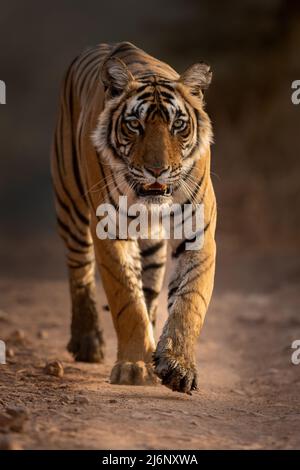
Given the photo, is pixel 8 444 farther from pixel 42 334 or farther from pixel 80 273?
pixel 42 334

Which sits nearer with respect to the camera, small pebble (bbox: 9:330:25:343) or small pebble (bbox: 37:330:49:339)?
small pebble (bbox: 9:330:25:343)

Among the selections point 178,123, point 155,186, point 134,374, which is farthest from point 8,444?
point 178,123

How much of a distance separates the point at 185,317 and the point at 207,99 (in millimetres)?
8553

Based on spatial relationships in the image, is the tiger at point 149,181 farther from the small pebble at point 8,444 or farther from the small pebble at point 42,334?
the small pebble at point 42,334

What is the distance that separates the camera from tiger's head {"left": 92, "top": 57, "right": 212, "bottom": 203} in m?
4.40

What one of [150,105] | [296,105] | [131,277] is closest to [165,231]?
[131,277]

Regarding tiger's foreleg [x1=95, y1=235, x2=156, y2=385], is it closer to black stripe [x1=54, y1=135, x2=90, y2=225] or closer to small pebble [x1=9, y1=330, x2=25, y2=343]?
black stripe [x1=54, y1=135, x2=90, y2=225]

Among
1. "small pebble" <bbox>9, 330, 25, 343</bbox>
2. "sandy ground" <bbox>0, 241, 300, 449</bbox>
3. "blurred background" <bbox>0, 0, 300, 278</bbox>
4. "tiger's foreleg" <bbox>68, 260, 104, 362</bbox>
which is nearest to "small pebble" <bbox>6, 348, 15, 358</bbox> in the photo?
"sandy ground" <bbox>0, 241, 300, 449</bbox>

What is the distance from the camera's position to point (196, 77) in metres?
4.74

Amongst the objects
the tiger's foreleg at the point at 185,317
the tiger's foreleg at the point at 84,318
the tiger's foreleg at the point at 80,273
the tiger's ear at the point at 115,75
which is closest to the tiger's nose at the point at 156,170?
the tiger's foreleg at the point at 185,317

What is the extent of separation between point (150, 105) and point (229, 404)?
4.43 ft

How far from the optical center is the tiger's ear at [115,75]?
4.66m

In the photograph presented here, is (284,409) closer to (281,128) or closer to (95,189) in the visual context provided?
(95,189)

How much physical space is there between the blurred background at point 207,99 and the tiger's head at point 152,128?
5565 mm
